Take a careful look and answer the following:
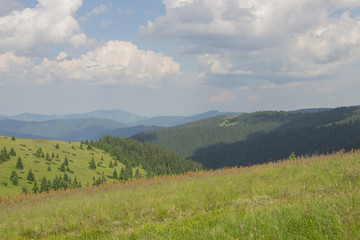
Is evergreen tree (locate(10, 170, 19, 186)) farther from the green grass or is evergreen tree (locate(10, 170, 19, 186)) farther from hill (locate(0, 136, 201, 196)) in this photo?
the green grass

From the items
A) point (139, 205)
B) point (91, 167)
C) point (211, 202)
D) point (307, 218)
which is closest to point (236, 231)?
point (307, 218)

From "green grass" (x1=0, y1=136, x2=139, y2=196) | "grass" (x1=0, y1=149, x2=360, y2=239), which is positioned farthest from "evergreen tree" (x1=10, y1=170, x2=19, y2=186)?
"grass" (x1=0, y1=149, x2=360, y2=239)

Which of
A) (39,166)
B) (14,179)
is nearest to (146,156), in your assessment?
(39,166)

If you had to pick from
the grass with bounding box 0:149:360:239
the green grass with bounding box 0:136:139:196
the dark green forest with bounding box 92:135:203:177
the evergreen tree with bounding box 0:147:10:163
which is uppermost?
the grass with bounding box 0:149:360:239

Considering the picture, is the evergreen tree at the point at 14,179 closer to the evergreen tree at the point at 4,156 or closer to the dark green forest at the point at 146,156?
the evergreen tree at the point at 4,156

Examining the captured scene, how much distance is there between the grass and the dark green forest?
415 ft

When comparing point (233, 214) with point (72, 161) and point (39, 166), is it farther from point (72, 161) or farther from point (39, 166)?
point (72, 161)

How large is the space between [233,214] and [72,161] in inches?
3821

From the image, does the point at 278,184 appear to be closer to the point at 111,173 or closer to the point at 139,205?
the point at 139,205

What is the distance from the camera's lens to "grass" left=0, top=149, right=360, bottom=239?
3.73 metres

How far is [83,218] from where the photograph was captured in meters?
7.53

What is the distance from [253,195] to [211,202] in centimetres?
144

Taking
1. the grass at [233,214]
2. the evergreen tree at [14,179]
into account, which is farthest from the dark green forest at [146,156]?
the grass at [233,214]

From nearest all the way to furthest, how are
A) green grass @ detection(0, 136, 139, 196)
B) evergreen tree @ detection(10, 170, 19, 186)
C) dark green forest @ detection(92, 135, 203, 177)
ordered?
green grass @ detection(0, 136, 139, 196) → evergreen tree @ detection(10, 170, 19, 186) → dark green forest @ detection(92, 135, 203, 177)
